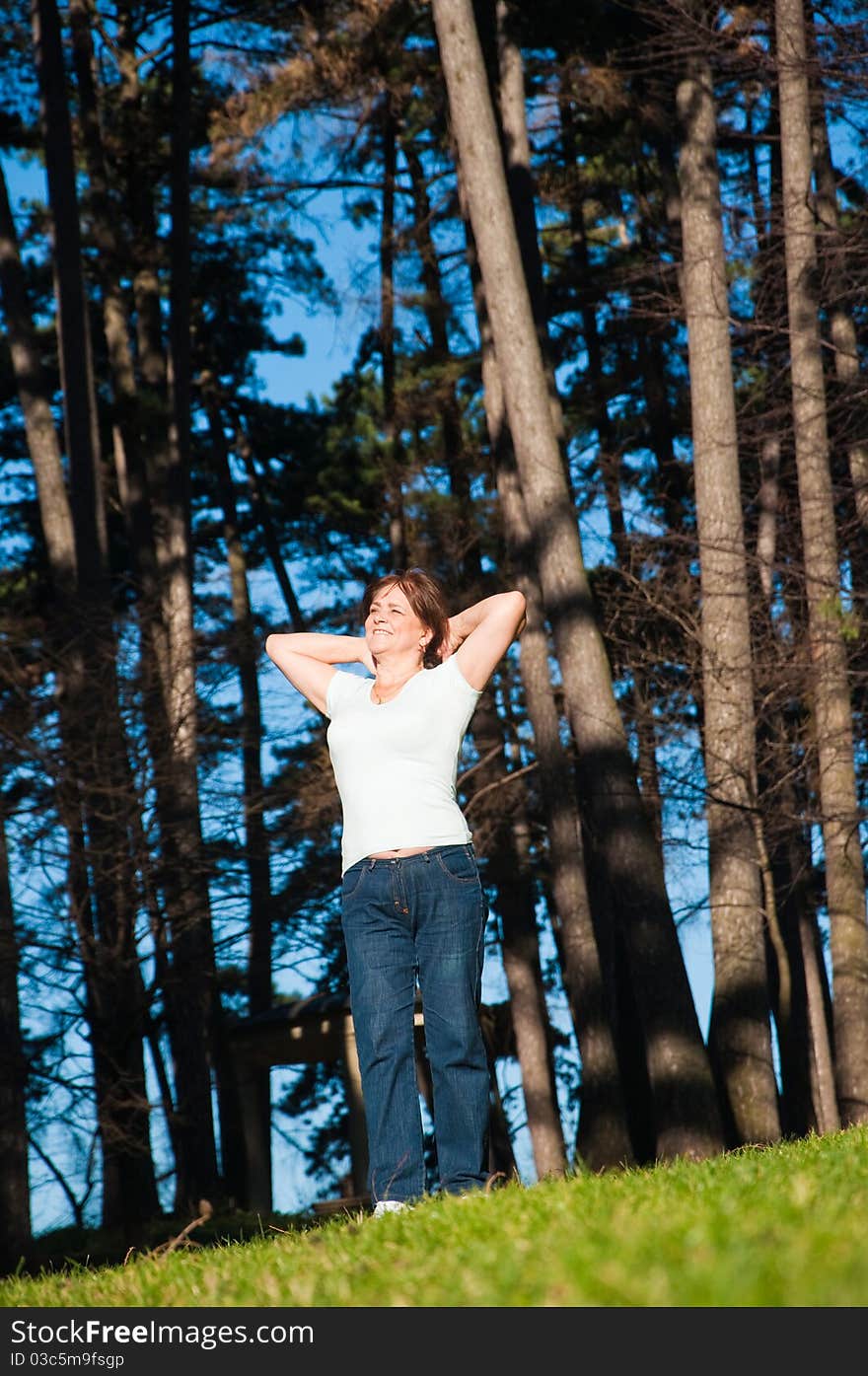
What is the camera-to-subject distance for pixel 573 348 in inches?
872

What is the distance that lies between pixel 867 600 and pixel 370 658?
7720mm

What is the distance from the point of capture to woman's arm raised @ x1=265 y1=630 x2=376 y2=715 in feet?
16.2

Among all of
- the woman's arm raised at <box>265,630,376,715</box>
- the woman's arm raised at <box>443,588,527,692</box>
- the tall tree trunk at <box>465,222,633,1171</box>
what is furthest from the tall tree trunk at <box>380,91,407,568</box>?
the woman's arm raised at <box>443,588,527,692</box>

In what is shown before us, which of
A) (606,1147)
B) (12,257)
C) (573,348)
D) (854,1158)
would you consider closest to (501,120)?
(12,257)

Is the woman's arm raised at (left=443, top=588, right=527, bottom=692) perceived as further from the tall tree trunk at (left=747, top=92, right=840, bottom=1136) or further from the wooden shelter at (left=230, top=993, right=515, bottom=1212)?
the wooden shelter at (left=230, top=993, right=515, bottom=1212)

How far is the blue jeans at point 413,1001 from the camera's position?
4355 millimetres

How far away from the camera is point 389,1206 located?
4.30 metres

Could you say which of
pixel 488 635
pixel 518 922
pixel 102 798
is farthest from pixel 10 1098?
pixel 488 635

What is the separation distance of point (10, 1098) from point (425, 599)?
9.32 m

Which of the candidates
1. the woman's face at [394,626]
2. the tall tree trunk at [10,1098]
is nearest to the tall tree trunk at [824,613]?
the tall tree trunk at [10,1098]

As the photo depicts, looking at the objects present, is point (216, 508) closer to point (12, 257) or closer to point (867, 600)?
point (12, 257)

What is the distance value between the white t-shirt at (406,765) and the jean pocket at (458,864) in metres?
0.03

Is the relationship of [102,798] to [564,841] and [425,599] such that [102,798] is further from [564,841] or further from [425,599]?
[425,599]

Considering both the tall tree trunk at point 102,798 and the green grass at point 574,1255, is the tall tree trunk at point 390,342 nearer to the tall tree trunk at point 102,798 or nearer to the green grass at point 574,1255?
the tall tree trunk at point 102,798
